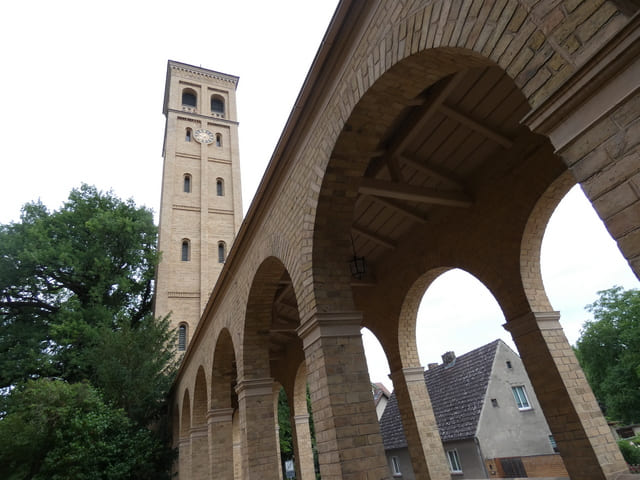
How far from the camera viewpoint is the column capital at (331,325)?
16.0ft

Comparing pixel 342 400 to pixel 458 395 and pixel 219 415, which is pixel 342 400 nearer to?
pixel 219 415

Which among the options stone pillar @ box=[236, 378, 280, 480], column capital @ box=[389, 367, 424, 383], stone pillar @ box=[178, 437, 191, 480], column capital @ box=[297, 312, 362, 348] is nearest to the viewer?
column capital @ box=[297, 312, 362, 348]

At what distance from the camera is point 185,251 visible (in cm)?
2530

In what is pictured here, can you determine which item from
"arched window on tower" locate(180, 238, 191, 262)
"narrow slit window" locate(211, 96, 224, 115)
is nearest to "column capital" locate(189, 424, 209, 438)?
"arched window on tower" locate(180, 238, 191, 262)

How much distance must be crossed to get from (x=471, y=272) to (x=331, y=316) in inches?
143

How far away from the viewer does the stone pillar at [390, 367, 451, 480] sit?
8.10 meters

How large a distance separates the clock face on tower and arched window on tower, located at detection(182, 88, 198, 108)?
2.58 m

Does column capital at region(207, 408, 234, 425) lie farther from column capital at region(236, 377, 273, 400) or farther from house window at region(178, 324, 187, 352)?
house window at region(178, 324, 187, 352)

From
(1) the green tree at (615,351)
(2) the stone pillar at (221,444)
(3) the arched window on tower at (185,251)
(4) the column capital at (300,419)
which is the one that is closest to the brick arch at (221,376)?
(2) the stone pillar at (221,444)

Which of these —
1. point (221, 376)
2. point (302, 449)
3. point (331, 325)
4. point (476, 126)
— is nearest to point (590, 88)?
point (331, 325)

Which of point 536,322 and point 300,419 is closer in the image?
point 536,322

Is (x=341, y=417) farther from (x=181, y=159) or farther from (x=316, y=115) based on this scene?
(x=181, y=159)

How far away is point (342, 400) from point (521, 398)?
1397 centimetres

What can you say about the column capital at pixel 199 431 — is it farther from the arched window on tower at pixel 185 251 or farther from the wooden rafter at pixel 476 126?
the arched window on tower at pixel 185 251
